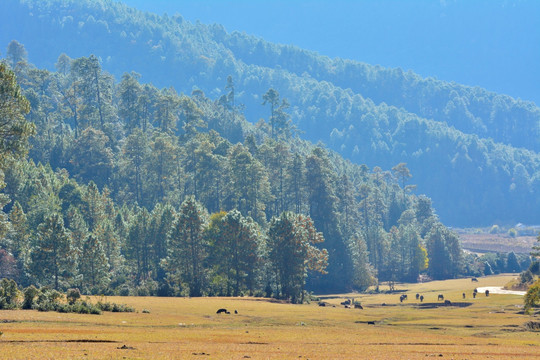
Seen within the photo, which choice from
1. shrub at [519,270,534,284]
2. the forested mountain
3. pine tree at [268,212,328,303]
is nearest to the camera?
the forested mountain

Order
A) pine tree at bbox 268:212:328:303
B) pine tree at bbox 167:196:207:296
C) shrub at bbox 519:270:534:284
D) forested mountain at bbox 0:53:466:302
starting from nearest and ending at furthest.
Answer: forested mountain at bbox 0:53:466:302
pine tree at bbox 268:212:328:303
pine tree at bbox 167:196:207:296
shrub at bbox 519:270:534:284

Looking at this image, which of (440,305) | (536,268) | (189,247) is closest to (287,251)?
(189,247)

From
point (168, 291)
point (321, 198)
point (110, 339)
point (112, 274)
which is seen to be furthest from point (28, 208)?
point (110, 339)

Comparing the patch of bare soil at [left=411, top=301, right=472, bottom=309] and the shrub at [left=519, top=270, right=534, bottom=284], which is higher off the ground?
the shrub at [left=519, top=270, right=534, bottom=284]

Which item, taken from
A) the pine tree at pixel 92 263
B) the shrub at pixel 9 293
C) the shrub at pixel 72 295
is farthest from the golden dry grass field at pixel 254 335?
the pine tree at pixel 92 263

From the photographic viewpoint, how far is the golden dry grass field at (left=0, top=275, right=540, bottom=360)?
38906 mm

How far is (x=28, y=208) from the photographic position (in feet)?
423

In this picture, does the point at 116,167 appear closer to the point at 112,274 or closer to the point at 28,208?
the point at 28,208

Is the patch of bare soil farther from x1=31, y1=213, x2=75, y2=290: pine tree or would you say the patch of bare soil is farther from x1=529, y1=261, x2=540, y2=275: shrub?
x1=31, y1=213, x2=75, y2=290: pine tree

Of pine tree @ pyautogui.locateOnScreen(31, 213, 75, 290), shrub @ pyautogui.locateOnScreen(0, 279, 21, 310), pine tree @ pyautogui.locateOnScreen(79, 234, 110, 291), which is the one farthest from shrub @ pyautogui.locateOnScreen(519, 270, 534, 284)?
shrub @ pyautogui.locateOnScreen(0, 279, 21, 310)

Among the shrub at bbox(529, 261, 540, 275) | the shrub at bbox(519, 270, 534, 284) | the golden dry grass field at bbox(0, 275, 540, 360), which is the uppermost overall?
the shrub at bbox(529, 261, 540, 275)

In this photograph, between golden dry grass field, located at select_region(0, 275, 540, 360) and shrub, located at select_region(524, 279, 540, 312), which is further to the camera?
shrub, located at select_region(524, 279, 540, 312)

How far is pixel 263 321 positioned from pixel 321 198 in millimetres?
112692

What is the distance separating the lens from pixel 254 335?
51.8 m
